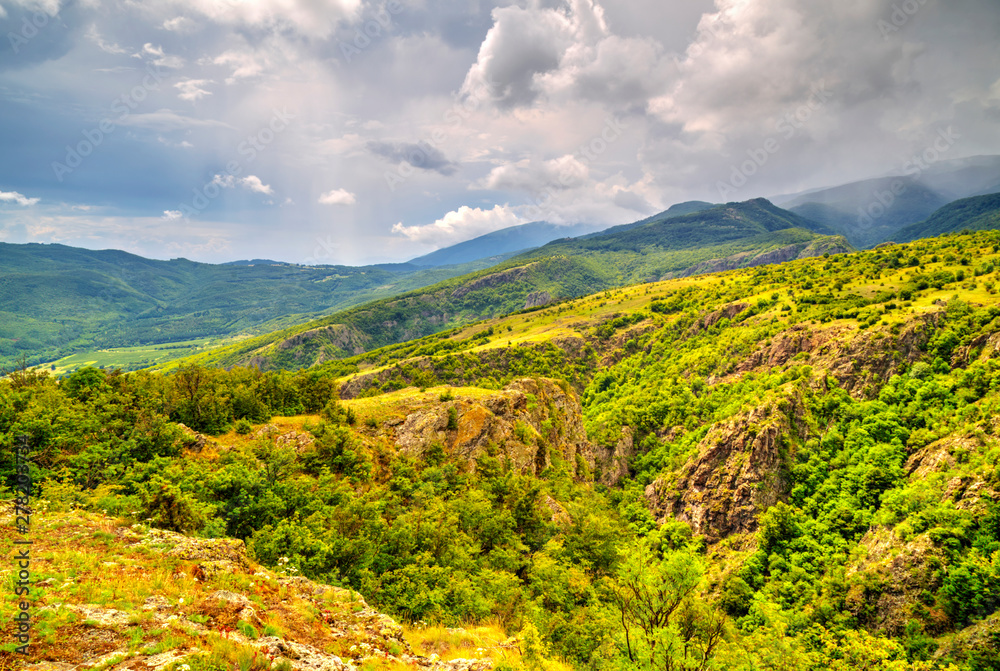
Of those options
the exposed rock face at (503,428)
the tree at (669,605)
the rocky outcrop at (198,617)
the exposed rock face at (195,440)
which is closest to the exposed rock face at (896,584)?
the tree at (669,605)

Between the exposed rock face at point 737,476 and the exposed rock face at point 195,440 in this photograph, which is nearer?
the exposed rock face at point 195,440

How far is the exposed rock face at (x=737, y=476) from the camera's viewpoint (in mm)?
61875

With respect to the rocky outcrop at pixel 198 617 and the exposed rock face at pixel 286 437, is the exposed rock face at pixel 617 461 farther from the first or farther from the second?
the rocky outcrop at pixel 198 617

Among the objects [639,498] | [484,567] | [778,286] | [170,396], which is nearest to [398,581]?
[484,567]

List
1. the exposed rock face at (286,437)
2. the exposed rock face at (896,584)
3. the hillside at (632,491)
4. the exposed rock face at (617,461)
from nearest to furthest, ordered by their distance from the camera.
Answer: the hillside at (632,491) → the exposed rock face at (286,437) → the exposed rock face at (896,584) → the exposed rock face at (617,461)

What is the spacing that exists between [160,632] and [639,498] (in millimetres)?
86435

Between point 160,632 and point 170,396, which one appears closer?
point 160,632

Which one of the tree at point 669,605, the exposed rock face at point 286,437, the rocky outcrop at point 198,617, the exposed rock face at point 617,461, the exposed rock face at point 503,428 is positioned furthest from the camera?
the exposed rock face at point 617,461

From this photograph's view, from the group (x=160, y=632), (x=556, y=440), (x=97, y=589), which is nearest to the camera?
(x=160, y=632)

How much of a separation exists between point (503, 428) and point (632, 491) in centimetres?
4956

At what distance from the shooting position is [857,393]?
210ft

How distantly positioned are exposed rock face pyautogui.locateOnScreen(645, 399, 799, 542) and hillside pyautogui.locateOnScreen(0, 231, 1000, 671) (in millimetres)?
392

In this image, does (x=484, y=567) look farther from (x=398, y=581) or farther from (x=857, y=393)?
(x=857, y=393)

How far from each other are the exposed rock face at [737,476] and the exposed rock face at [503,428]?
2227 centimetres
